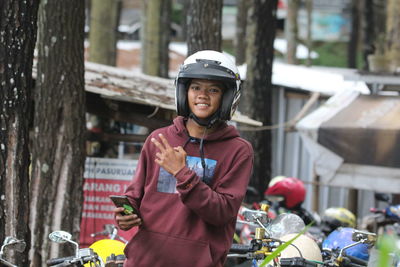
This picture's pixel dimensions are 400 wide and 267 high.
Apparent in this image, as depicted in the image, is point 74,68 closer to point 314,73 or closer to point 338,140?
point 338,140

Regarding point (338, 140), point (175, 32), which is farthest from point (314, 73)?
point (175, 32)

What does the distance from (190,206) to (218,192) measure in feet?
0.67

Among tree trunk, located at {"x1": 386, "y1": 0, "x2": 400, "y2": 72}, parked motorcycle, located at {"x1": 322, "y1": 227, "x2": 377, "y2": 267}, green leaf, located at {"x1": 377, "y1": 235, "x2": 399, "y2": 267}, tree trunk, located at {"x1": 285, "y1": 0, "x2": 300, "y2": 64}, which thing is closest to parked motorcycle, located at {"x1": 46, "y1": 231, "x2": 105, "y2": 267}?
parked motorcycle, located at {"x1": 322, "y1": 227, "x2": 377, "y2": 267}

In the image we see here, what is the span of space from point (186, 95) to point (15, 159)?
1.87 metres

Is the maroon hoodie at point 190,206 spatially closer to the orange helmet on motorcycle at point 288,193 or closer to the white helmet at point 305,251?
the white helmet at point 305,251

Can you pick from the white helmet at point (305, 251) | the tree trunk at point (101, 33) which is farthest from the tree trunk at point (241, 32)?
the white helmet at point (305, 251)

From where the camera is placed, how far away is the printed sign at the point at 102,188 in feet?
38.4

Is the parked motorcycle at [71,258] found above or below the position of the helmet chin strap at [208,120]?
below

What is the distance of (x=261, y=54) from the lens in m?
15.6

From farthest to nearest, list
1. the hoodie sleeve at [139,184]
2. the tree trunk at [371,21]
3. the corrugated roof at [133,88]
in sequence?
the tree trunk at [371,21]
the corrugated roof at [133,88]
the hoodie sleeve at [139,184]

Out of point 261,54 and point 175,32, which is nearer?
point 261,54

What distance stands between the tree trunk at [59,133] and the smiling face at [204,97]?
492cm

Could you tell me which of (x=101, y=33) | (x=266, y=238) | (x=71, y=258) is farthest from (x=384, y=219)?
(x=101, y=33)

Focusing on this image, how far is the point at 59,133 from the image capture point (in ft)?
31.8
